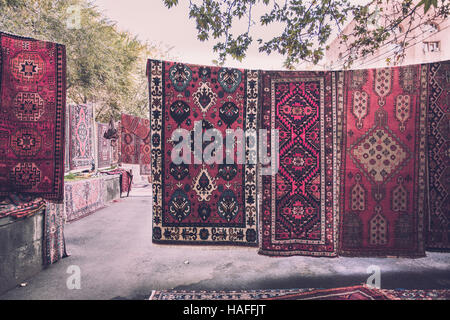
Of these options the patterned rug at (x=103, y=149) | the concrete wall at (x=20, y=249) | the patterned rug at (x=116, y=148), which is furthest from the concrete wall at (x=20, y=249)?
the patterned rug at (x=116, y=148)

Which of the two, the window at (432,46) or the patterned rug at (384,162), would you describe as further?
the window at (432,46)

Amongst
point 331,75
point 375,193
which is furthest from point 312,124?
point 375,193

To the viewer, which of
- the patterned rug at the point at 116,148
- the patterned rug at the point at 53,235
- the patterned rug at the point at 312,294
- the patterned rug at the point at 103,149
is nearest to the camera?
the patterned rug at the point at 312,294

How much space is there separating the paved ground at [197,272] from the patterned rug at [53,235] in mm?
126

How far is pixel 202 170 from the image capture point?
279cm

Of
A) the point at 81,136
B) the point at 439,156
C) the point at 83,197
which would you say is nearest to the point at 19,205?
the point at 83,197

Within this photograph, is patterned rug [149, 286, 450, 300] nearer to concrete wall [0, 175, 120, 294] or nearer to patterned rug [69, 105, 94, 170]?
concrete wall [0, 175, 120, 294]

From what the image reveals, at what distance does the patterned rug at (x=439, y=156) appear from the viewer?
2670mm

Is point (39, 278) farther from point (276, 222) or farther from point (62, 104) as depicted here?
point (276, 222)

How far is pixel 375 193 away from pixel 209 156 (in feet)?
6.22

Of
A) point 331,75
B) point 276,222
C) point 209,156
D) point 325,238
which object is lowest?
point 325,238

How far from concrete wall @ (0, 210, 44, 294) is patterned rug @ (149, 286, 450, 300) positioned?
5.04 ft

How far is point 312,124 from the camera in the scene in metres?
2.77

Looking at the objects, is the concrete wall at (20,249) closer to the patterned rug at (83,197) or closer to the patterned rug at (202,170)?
the patterned rug at (202,170)
